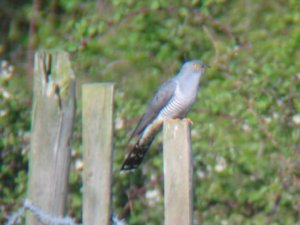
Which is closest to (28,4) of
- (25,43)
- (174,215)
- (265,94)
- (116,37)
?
(25,43)

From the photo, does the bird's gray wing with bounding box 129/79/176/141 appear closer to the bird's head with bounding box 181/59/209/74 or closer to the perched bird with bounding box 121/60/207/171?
the perched bird with bounding box 121/60/207/171

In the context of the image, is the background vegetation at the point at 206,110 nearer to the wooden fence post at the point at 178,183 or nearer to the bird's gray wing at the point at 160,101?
Result: the bird's gray wing at the point at 160,101

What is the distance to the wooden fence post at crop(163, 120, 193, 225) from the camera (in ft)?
10.8

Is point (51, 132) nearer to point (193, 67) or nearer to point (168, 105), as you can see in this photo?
point (168, 105)

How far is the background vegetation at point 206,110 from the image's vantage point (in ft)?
21.0

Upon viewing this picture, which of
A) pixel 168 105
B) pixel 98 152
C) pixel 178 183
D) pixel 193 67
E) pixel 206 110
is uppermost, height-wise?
pixel 193 67

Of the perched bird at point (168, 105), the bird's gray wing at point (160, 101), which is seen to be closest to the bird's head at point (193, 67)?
the perched bird at point (168, 105)

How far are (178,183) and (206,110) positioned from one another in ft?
12.7

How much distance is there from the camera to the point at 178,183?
130 inches

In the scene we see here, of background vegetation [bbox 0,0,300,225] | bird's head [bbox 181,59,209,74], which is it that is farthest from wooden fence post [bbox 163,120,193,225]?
background vegetation [bbox 0,0,300,225]

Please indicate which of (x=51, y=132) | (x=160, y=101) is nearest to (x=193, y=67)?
(x=160, y=101)

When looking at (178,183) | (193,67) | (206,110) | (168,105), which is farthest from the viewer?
(206,110)

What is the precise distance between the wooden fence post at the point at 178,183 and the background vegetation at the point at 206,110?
291 cm

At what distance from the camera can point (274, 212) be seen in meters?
6.46
